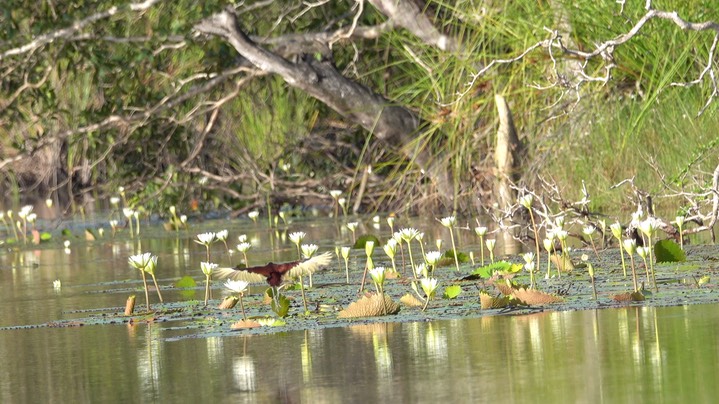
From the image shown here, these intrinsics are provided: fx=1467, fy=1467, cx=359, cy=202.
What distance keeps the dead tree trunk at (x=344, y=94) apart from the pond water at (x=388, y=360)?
19.0 ft

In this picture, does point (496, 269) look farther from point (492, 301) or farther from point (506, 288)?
point (492, 301)

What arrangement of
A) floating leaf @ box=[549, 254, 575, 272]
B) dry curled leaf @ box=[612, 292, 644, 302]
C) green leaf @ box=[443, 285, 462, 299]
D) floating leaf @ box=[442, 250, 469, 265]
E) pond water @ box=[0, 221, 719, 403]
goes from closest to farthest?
pond water @ box=[0, 221, 719, 403] → dry curled leaf @ box=[612, 292, 644, 302] → green leaf @ box=[443, 285, 462, 299] → floating leaf @ box=[549, 254, 575, 272] → floating leaf @ box=[442, 250, 469, 265]

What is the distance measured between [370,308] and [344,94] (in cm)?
681

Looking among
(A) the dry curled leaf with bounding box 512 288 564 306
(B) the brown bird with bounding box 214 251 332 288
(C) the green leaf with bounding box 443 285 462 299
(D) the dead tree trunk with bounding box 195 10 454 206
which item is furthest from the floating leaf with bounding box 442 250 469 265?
(D) the dead tree trunk with bounding box 195 10 454 206

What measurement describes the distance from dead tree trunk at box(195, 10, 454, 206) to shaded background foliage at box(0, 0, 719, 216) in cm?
11

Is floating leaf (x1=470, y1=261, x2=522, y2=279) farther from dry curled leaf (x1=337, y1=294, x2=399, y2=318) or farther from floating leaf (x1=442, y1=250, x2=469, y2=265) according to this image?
dry curled leaf (x1=337, y1=294, x2=399, y2=318)

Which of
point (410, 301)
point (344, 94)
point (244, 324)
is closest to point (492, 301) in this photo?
point (410, 301)

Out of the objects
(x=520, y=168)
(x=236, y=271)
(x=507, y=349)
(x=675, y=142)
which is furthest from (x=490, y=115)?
(x=507, y=349)

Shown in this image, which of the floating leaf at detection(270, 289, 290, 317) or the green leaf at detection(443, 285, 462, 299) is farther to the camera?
the green leaf at detection(443, 285, 462, 299)

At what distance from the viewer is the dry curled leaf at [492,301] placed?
17.2ft

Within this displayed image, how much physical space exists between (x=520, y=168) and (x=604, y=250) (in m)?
3.28

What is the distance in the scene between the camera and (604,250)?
736 centimetres

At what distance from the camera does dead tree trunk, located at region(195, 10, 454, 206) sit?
11.5 metres

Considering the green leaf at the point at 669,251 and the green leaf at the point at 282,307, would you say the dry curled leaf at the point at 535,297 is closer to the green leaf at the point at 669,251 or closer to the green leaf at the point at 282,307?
the green leaf at the point at 282,307
